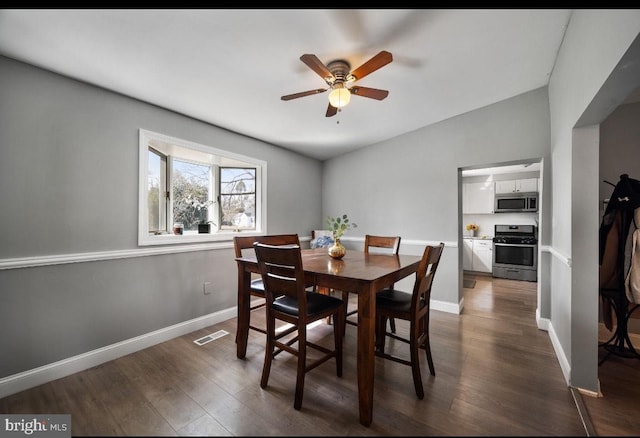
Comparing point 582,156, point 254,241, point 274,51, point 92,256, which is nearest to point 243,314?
point 254,241

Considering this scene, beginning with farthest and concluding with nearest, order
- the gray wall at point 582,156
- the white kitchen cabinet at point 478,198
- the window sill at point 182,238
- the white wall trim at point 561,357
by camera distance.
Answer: the white kitchen cabinet at point 478,198 < the window sill at point 182,238 < the white wall trim at point 561,357 < the gray wall at point 582,156

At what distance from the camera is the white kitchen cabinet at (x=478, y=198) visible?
17.9 feet

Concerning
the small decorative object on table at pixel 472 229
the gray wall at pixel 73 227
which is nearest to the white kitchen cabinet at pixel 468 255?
the small decorative object on table at pixel 472 229

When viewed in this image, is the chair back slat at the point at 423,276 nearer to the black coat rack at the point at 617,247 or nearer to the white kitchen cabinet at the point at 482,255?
the black coat rack at the point at 617,247

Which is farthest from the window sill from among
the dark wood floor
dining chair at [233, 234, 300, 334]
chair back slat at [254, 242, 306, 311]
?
chair back slat at [254, 242, 306, 311]

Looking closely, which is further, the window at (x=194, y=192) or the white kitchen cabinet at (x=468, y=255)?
the white kitchen cabinet at (x=468, y=255)

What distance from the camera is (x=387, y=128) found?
3.31 m

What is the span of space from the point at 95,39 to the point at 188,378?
6.97 feet

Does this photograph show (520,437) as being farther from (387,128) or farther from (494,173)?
(494,173)

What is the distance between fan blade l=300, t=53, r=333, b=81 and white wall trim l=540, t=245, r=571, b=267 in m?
2.14

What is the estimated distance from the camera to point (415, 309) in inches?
64.1

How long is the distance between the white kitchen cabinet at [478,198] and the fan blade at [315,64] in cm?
503

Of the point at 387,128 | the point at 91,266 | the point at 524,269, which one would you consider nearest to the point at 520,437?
the point at 91,266

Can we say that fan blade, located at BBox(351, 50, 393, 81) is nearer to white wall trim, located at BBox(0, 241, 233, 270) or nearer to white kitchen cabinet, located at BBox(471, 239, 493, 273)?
white wall trim, located at BBox(0, 241, 233, 270)
